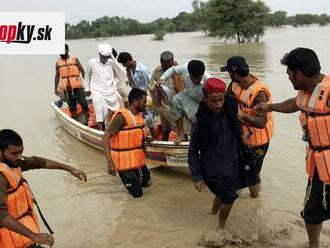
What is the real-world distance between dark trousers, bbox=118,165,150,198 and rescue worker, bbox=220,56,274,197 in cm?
152

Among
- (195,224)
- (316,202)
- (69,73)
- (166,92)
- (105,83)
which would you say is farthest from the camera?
(69,73)

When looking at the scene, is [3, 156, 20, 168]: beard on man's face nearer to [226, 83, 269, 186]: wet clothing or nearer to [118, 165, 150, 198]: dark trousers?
[118, 165, 150, 198]: dark trousers

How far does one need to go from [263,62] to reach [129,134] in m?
18.0

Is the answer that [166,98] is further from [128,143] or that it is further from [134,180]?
[134,180]

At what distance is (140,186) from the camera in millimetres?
6184

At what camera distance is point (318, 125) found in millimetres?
3684

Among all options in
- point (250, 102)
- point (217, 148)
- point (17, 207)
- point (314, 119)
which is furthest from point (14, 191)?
point (250, 102)

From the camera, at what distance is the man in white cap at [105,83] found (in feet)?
26.1

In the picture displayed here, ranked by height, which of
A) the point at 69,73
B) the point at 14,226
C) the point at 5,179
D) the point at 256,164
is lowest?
the point at 256,164

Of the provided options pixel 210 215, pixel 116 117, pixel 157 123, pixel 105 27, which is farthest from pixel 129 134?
pixel 105 27

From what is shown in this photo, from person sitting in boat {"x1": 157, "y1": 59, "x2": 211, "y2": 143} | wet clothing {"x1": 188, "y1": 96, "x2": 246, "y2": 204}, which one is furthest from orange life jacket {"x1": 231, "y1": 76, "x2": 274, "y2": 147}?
wet clothing {"x1": 188, "y1": 96, "x2": 246, "y2": 204}

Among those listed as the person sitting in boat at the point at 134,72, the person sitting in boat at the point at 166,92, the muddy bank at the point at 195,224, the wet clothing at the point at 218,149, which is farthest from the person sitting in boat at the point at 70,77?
the wet clothing at the point at 218,149

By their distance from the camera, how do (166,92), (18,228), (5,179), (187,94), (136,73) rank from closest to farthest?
(18,228), (5,179), (187,94), (166,92), (136,73)

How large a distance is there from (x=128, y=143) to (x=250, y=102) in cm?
165
